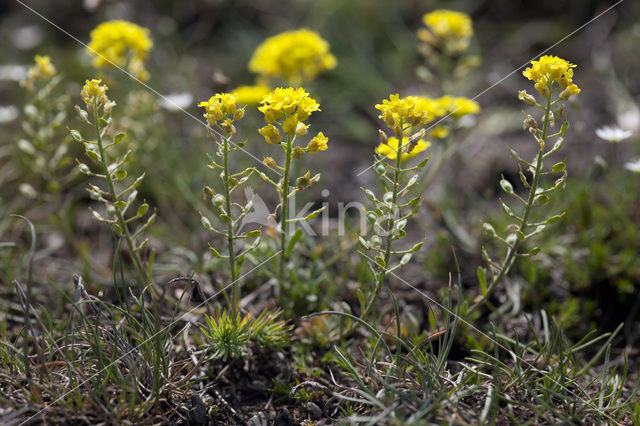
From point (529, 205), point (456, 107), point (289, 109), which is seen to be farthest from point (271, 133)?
point (456, 107)

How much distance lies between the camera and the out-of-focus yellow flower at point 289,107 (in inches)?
76.0

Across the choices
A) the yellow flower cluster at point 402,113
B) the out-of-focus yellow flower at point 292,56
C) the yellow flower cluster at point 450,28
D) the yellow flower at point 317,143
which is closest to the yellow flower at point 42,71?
the out-of-focus yellow flower at point 292,56

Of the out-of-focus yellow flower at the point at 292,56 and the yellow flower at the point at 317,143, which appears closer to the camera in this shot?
the yellow flower at the point at 317,143

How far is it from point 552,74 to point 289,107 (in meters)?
1.02

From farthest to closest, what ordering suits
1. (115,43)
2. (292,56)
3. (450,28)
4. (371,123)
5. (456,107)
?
(371,123) → (450,28) → (292,56) → (115,43) → (456,107)

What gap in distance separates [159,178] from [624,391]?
124 inches

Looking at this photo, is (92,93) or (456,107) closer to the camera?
(92,93)

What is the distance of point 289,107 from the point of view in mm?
1942

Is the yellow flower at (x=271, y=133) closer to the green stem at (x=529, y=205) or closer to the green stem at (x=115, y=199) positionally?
the green stem at (x=115, y=199)

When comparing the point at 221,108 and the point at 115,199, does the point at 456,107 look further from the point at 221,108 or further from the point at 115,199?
the point at 115,199

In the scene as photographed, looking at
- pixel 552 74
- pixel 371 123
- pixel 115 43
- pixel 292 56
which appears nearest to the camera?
pixel 552 74

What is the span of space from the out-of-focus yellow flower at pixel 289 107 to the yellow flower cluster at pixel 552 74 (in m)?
0.87

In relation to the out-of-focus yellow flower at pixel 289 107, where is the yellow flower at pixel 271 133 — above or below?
below

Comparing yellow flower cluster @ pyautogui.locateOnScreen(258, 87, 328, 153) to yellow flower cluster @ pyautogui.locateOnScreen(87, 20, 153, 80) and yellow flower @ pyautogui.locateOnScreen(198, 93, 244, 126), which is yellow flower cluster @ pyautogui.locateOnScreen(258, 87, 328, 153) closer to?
yellow flower @ pyautogui.locateOnScreen(198, 93, 244, 126)
